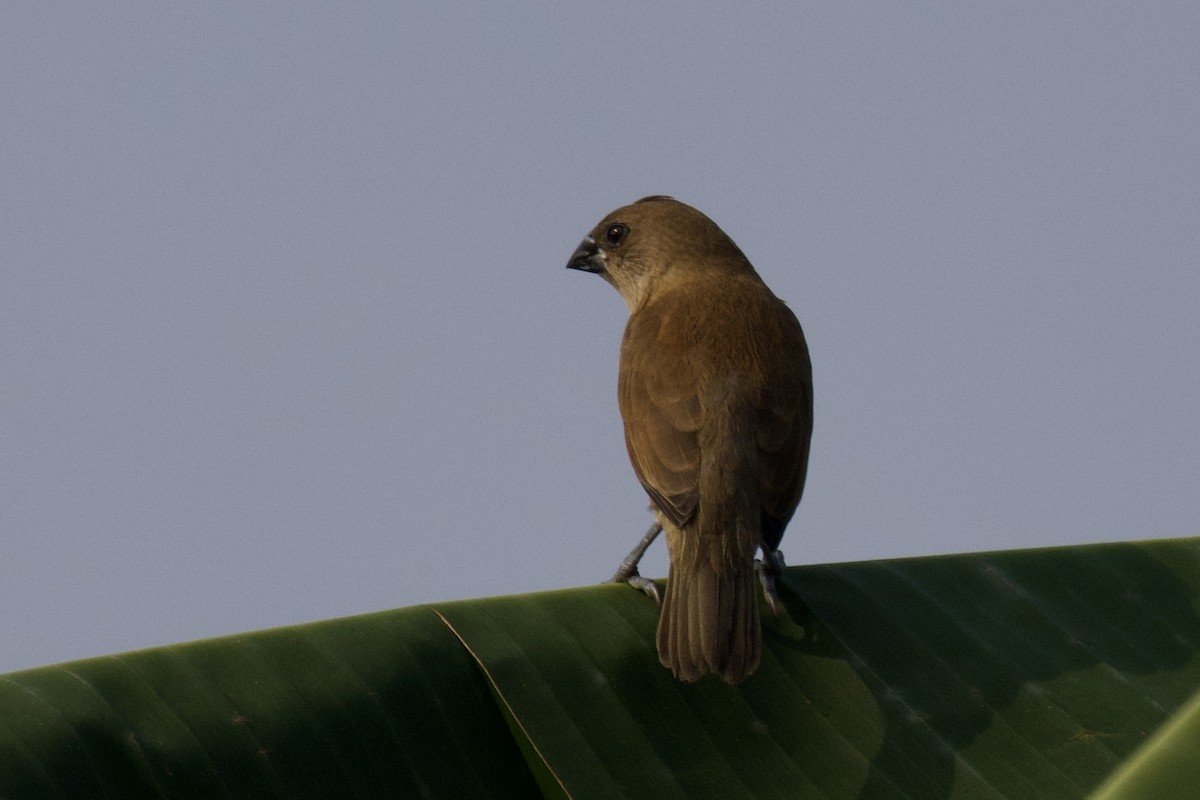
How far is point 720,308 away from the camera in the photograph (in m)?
4.57

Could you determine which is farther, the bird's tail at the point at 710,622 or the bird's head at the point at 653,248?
the bird's head at the point at 653,248

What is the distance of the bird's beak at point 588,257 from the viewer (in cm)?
573

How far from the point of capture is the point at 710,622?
3398 mm

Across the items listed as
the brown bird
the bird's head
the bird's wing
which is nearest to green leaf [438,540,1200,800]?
the brown bird

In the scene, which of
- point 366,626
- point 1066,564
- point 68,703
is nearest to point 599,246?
point 1066,564

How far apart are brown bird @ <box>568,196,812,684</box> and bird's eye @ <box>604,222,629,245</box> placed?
661mm

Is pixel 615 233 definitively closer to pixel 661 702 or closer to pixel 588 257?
pixel 588 257

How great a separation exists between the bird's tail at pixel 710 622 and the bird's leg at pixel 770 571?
0.14 metres

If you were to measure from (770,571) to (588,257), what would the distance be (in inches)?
86.4

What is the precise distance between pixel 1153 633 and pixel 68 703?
2.51 meters

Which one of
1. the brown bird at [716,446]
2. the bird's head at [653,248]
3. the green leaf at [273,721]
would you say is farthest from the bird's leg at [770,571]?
the bird's head at [653,248]

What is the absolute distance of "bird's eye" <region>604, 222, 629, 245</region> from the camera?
5598 mm

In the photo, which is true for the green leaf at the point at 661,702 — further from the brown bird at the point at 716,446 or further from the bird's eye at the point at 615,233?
the bird's eye at the point at 615,233

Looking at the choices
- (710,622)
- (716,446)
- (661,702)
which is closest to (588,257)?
(716,446)
